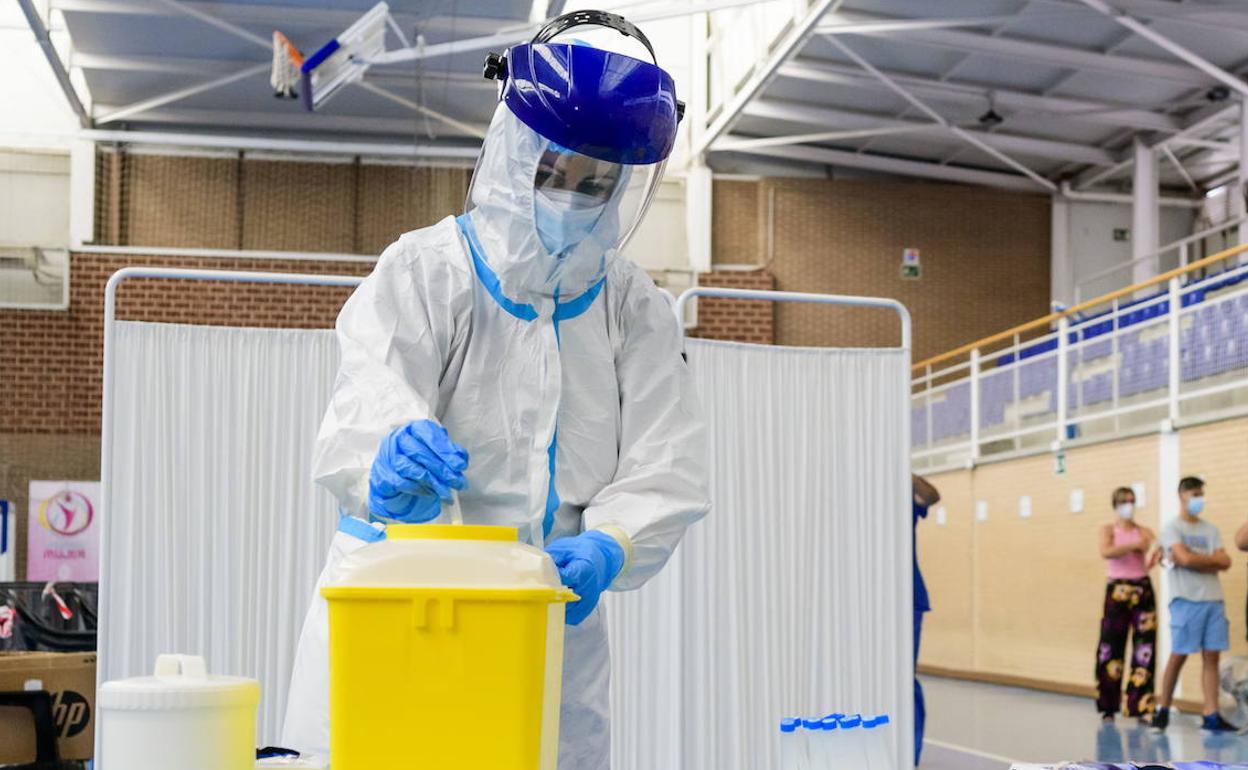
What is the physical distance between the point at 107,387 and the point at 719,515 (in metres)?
1.72

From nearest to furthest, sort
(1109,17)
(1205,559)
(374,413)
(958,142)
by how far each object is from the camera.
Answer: (374,413)
(1205,559)
(1109,17)
(958,142)

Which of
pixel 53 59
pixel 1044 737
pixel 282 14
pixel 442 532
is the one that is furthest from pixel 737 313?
pixel 442 532

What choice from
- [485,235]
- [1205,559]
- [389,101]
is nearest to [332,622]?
[485,235]

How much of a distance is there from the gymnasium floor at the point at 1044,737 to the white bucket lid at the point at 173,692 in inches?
204

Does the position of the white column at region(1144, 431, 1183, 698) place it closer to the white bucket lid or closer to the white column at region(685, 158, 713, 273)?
the white column at region(685, 158, 713, 273)

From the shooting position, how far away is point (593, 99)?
2.01 m

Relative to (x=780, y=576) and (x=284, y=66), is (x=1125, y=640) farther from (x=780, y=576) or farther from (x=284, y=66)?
(x=284, y=66)

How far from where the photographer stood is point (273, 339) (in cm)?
388

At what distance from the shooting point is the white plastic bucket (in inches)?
60.5

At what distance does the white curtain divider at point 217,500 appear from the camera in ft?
12.4

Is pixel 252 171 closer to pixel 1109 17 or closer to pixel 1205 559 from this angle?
pixel 1109 17

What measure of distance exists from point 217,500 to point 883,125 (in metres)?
11.5

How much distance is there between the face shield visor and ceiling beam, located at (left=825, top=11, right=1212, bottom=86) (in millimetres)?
9874

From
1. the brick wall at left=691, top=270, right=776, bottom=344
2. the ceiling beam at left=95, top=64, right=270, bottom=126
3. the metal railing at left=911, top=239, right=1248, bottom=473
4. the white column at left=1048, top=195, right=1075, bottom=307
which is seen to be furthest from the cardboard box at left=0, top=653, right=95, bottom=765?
the white column at left=1048, top=195, right=1075, bottom=307
